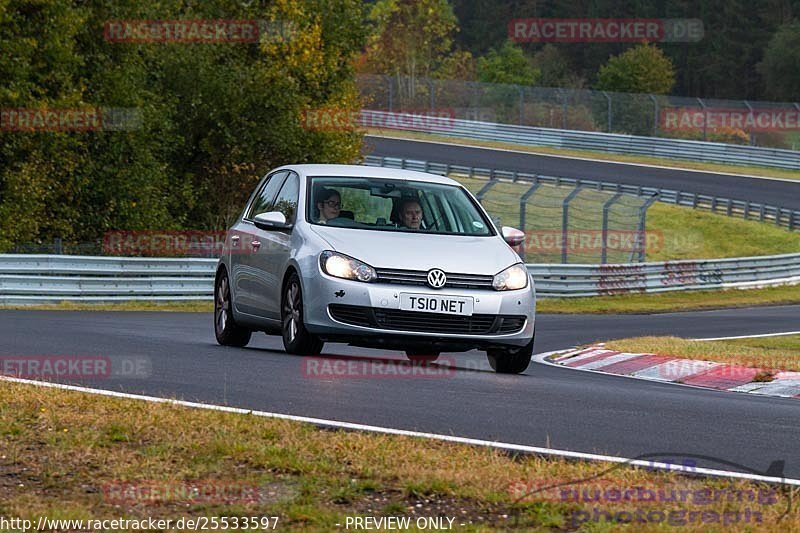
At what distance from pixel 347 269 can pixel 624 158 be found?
155 feet

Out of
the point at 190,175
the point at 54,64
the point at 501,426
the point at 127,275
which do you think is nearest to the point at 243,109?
the point at 190,175

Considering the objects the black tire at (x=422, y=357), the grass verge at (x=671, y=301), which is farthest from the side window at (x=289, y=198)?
the grass verge at (x=671, y=301)

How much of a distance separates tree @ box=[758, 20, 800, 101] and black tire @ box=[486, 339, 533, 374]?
75049 mm

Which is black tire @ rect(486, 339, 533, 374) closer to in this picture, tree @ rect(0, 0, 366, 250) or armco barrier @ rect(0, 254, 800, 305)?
armco barrier @ rect(0, 254, 800, 305)

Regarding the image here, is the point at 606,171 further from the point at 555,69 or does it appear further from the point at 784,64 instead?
the point at 555,69

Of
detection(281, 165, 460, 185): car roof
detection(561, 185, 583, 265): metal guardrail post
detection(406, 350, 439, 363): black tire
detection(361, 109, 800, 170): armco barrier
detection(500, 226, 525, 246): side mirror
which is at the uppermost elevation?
detection(281, 165, 460, 185): car roof

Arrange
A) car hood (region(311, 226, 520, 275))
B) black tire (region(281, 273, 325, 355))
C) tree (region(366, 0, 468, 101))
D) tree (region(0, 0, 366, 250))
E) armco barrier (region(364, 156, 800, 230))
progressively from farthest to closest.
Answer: tree (region(366, 0, 468, 101)) < armco barrier (region(364, 156, 800, 230)) < tree (region(0, 0, 366, 250)) < black tire (region(281, 273, 325, 355)) < car hood (region(311, 226, 520, 275))

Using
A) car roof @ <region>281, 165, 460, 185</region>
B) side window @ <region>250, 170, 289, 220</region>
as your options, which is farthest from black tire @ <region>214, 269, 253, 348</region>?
car roof @ <region>281, 165, 460, 185</region>

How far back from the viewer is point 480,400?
9102mm

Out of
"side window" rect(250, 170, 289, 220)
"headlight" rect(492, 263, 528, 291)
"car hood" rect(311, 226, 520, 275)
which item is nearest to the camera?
"car hood" rect(311, 226, 520, 275)

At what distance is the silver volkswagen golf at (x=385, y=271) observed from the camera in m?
10.6

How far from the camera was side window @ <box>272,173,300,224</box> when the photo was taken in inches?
459

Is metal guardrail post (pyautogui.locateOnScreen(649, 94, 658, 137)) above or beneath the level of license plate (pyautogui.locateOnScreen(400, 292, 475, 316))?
beneath

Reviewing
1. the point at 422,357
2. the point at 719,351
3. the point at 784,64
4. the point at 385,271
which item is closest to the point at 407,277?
the point at 385,271
